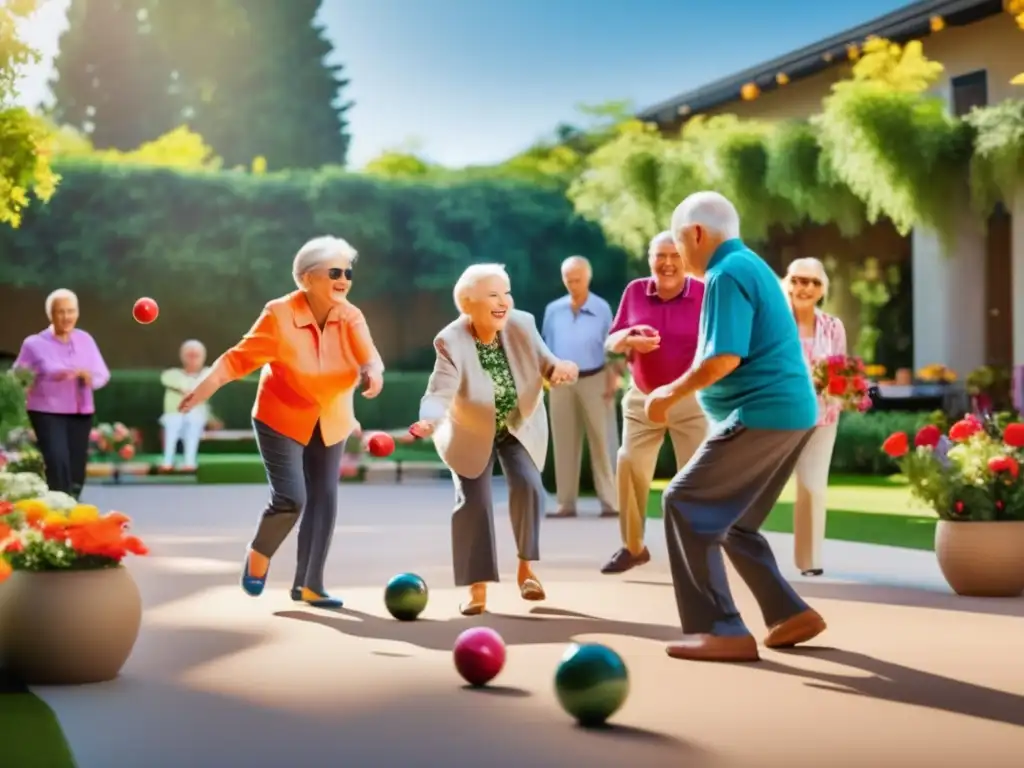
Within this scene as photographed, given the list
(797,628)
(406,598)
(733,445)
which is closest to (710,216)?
(733,445)

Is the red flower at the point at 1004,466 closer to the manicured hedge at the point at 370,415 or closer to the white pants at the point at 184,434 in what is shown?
the manicured hedge at the point at 370,415

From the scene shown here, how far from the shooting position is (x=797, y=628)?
7785 mm

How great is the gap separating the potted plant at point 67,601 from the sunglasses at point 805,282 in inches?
200

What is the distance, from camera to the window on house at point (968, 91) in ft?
90.1

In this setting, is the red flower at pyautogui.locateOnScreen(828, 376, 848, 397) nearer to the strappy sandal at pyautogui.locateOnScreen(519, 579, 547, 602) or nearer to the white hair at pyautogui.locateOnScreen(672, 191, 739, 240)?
the strappy sandal at pyautogui.locateOnScreen(519, 579, 547, 602)

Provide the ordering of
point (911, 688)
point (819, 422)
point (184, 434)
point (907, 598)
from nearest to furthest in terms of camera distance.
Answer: point (911, 688)
point (907, 598)
point (819, 422)
point (184, 434)

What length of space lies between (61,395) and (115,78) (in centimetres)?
6563

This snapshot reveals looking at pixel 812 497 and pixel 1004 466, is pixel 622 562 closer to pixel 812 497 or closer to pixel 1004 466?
pixel 812 497

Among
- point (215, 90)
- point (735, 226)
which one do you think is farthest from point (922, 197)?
point (215, 90)

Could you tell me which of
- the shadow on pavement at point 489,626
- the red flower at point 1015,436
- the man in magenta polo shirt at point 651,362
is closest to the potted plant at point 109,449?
the man in magenta polo shirt at point 651,362

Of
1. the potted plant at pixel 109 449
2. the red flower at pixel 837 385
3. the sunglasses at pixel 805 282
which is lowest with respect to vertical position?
the potted plant at pixel 109 449

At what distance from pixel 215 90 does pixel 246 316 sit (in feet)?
136

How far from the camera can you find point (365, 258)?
34.4 metres

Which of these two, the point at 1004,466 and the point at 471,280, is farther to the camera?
the point at 1004,466
